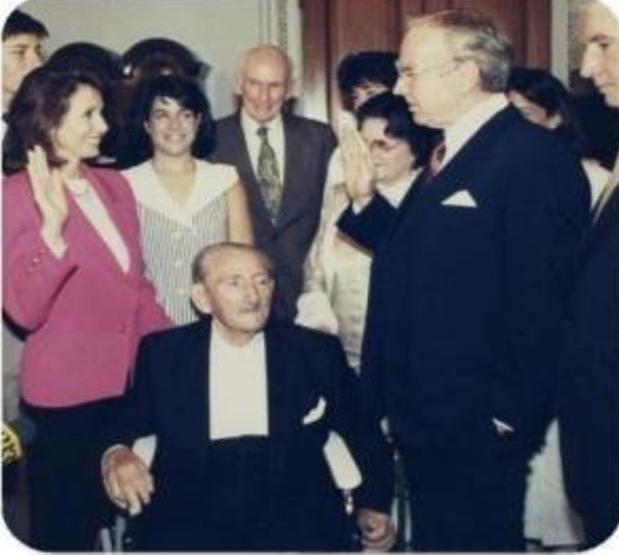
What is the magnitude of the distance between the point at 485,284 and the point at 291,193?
48 cm

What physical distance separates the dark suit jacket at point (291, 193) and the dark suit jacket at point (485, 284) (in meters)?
0.21

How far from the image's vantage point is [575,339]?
1791mm

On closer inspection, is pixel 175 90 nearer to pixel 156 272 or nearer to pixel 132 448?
pixel 156 272

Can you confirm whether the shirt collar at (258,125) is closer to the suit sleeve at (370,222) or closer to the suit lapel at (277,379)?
the suit sleeve at (370,222)

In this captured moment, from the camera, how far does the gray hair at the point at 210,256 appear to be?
2.03 meters

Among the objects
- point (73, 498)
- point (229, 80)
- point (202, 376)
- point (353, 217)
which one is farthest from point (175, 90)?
point (73, 498)

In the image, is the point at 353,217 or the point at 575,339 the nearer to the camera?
the point at 575,339

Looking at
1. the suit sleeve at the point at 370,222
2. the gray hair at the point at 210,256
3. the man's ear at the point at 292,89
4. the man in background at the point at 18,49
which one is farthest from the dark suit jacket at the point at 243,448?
the man in background at the point at 18,49

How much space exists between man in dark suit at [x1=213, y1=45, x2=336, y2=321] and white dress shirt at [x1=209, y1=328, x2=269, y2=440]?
11 cm

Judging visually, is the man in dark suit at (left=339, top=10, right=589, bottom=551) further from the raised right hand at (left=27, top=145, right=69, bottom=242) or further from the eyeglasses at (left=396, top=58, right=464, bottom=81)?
the raised right hand at (left=27, top=145, right=69, bottom=242)

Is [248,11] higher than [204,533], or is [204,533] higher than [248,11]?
[248,11]

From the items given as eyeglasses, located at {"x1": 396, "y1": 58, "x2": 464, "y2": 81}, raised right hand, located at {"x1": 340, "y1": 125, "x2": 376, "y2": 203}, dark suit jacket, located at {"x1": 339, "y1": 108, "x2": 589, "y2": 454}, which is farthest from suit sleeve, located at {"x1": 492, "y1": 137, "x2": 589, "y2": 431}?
raised right hand, located at {"x1": 340, "y1": 125, "x2": 376, "y2": 203}

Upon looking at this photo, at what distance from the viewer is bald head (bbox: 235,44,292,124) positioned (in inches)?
79.5

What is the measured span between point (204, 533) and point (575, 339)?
2.66 ft
